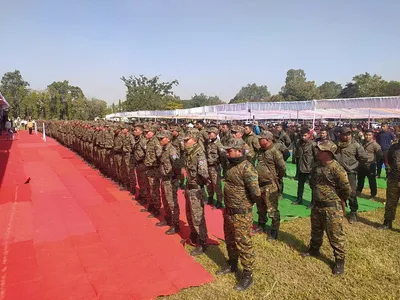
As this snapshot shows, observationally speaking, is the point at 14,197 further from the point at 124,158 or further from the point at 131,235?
the point at 131,235

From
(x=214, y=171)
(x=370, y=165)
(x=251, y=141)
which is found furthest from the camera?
(x=251, y=141)

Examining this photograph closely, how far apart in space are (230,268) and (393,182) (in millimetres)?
3526

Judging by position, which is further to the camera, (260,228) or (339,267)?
(260,228)

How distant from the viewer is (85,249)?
4.91m

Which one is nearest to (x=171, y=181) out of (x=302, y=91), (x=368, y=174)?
(x=368, y=174)

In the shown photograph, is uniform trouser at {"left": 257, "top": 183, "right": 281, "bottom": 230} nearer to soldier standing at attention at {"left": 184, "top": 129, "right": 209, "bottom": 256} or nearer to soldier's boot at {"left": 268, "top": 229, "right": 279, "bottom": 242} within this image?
soldier's boot at {"left": 268, "top": 229, "right": 279, "bottom": 242}

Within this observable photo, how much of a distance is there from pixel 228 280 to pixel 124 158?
5.22 m

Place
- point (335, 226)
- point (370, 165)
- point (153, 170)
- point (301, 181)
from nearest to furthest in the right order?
point (335, 226) < point (153, 170) < point (301, 181) < point (370, 165)

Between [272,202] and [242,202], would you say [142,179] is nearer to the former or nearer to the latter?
[272,202]

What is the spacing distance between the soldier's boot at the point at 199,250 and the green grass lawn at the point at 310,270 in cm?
10

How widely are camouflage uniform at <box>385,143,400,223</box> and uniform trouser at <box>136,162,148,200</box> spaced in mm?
4983

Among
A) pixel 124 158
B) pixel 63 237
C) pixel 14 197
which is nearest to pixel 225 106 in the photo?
pixel 124 158

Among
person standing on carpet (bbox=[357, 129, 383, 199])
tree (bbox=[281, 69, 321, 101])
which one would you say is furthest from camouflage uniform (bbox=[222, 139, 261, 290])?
tree (bbox=[281, 69, 321, 101])

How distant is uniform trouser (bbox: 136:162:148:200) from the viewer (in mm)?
7045
